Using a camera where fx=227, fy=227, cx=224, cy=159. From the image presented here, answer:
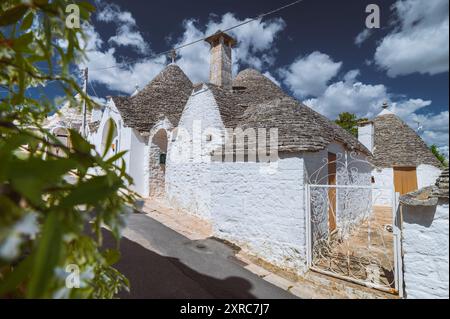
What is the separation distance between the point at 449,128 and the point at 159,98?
13509mm

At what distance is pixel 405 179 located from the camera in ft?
50.5

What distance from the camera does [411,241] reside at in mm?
3072

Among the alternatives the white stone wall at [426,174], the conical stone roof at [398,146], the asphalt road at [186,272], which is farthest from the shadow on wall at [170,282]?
the conical stone roof at [398,146]

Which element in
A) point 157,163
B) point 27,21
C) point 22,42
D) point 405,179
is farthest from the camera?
point 405,179

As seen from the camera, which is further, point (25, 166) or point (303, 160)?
point (303, 160)

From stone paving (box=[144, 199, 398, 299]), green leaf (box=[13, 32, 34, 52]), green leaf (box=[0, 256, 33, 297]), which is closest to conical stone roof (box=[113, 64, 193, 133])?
stone paving (box=[144, 199, 398, 299])

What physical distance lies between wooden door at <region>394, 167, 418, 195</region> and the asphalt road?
15.4 metres

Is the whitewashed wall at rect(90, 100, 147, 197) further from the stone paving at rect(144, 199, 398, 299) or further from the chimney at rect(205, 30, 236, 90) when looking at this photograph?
the stone paving at rect(144, 199, 398, 299)

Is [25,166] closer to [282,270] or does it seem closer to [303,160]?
[303,160]

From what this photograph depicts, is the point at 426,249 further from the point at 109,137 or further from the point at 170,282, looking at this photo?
the point at 109,137

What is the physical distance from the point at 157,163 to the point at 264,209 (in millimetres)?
7691

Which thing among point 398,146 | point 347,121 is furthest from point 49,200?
point 347,121

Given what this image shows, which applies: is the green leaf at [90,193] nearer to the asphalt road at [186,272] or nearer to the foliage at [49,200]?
the foliage at [49,200]
